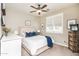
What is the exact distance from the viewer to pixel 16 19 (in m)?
1.38

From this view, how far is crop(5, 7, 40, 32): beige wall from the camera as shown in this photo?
1.35 meters

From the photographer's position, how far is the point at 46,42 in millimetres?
1435

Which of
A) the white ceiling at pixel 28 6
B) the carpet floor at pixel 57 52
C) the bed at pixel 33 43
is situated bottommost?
the carpet floor at pixel 57 52

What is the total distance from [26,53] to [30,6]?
0.62m

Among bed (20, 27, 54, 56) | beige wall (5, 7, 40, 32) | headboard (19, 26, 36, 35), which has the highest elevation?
beige wall (5, 7, 40, 32)

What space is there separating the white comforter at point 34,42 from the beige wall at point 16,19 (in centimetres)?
15

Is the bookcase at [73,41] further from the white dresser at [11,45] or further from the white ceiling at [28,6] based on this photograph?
the white dresser at [11,45]

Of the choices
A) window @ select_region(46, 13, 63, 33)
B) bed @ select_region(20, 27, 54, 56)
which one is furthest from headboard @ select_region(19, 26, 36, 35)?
window @ select_region(46, 13, 63, 33)

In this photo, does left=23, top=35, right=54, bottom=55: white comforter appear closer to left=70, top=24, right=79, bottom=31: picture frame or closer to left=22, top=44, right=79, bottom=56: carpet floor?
left=22, top=44, right=79, bottom=56: carpet floor

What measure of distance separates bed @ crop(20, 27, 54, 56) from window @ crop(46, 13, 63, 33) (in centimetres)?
16

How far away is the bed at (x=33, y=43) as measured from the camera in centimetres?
137

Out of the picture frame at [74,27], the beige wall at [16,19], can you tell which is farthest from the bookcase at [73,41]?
the beige wall at [16,19]

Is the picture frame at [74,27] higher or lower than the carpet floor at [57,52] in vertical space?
higher

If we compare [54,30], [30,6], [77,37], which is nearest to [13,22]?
[30,6]
